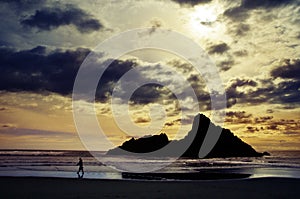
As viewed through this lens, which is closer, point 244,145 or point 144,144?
point 244,145

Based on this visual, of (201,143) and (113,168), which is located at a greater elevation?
(201,143)

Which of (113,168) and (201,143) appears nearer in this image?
(113,168)

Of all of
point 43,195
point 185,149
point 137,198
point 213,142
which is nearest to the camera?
point 137,198

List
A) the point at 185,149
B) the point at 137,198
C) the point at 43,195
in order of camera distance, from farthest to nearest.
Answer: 1. the point at 185,149
2. the point at 43,195
3. the point at 137,198

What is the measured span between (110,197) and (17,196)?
5.85 m

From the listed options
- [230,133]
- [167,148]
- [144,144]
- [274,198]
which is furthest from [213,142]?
[274,198]

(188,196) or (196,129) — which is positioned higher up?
(196,129)

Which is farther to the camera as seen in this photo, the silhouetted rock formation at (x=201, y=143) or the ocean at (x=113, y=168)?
the silhouetted rock formation at (x=201, y=143)

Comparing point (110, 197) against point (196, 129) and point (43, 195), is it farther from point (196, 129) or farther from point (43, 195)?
point (196, 129)

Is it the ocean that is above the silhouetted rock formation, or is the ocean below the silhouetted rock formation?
below

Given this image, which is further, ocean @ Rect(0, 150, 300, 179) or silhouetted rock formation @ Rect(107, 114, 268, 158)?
silhouetted rock formation @ Rect(107, 114, 268, 158)

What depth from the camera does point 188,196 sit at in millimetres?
20266

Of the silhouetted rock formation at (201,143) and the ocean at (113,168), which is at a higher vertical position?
the silhouetted rock formation at (201,143)

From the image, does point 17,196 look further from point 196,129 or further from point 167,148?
point 167,148
